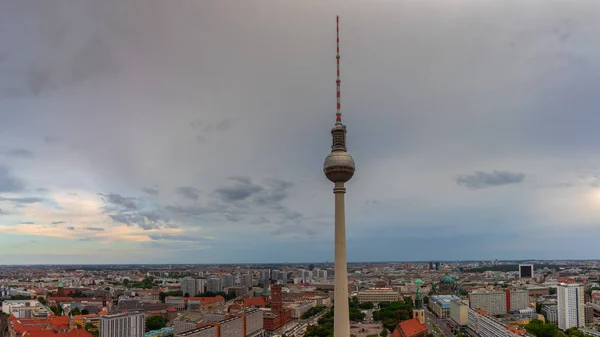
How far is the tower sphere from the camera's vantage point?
144 ft

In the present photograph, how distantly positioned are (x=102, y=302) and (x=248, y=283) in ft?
233

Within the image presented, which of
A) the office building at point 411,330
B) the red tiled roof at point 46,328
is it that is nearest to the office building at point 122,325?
the red tiled roof at point 46,328

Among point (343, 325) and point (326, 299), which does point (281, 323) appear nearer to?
point (326, 299)

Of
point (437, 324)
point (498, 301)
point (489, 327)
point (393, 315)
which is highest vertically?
point (489, 327)

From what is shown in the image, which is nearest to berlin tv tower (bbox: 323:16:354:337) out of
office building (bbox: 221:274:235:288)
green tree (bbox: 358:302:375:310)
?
green tree (bbox: 358:302:375:310)

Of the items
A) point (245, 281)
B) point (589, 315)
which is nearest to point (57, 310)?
point (245, 281)

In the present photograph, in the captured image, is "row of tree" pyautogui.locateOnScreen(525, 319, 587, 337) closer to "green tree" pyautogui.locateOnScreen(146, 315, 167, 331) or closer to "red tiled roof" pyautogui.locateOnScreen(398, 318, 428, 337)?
"red tiled roof" pyautogui.locateOnScreen(398, 318, 428, 337)

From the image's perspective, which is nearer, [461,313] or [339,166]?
[339,166]

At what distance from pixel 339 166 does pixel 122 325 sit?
45.3 meters

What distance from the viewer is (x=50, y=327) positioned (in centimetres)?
7175

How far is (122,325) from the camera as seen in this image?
6962cm

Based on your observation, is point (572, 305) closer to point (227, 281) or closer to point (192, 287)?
point (192, 287)

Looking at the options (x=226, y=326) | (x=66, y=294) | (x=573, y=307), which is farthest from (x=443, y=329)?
(x=66, y=294)

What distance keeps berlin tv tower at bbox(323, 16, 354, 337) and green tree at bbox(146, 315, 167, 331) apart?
58.5 m
